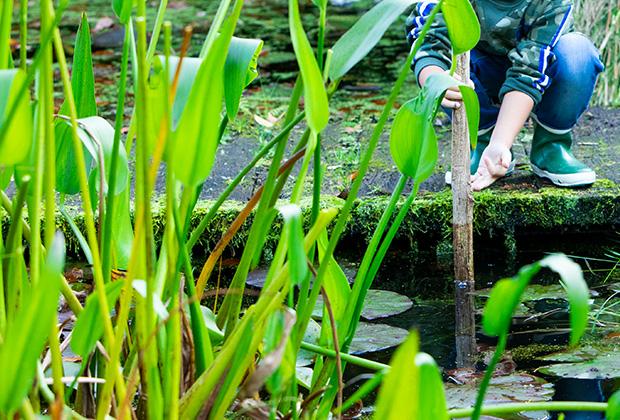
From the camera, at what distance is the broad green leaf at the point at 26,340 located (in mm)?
802

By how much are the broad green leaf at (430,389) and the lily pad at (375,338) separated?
96 centimetres

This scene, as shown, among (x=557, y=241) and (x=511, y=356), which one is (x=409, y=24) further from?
(x=511, y=356)

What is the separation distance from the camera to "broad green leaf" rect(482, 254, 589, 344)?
0.83 metres

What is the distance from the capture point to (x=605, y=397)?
1656 millimetres

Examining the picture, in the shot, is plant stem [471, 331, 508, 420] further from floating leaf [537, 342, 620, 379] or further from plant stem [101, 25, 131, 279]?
floating leaf [537, 342, 620, 379]

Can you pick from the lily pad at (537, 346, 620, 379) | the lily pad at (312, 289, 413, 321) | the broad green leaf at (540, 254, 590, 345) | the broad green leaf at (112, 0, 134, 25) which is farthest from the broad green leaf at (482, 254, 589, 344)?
the lily pad at (312, 289, 413, 321)

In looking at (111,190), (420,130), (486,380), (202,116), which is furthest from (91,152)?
(486,380)

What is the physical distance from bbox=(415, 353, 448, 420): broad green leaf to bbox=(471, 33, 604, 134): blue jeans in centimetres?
166

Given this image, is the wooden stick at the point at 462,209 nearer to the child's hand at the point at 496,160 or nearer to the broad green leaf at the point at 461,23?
the child's hand at the point at 496,160

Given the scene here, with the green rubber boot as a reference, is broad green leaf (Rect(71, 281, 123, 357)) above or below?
above

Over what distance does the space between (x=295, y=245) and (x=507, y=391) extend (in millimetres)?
813

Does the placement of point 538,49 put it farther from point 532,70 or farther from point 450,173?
point 450,173

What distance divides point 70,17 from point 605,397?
4.96m

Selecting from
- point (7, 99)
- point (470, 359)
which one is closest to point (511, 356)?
point (470, 359)
